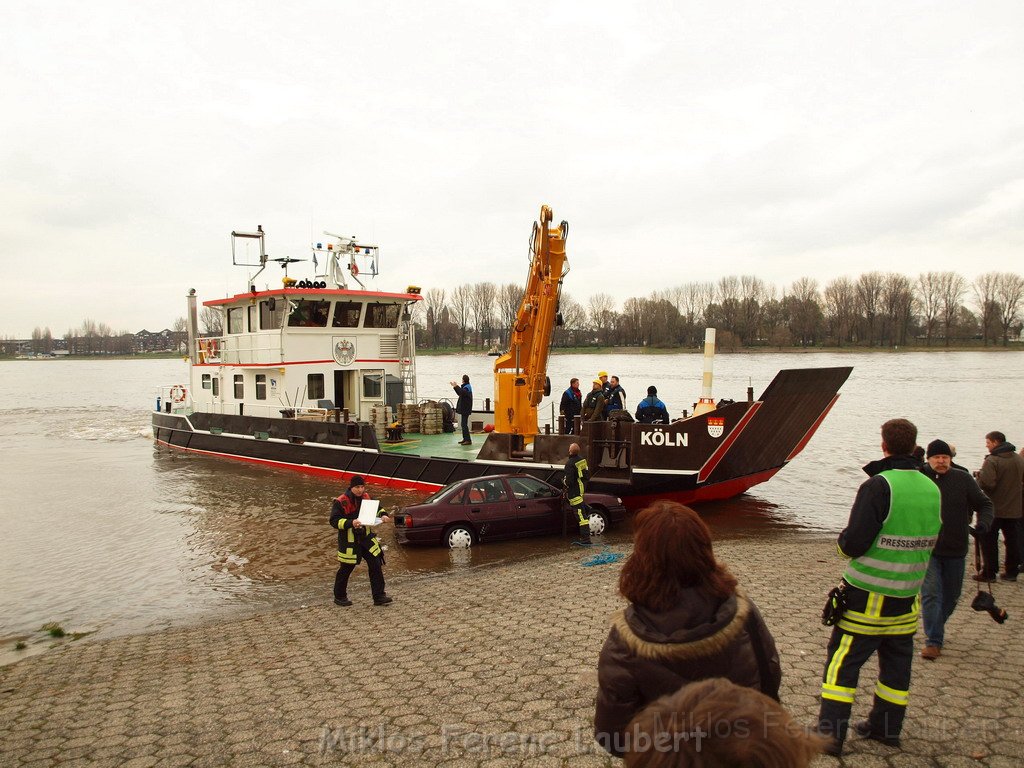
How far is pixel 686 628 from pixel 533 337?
12750 millimetres

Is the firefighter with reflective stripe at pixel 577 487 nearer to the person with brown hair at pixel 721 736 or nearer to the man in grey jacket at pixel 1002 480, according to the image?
the man in grey jacket at pixel 1002 480

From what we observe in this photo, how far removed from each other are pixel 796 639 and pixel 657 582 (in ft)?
13.6

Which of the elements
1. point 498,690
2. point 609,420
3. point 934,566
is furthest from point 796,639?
point 609,420

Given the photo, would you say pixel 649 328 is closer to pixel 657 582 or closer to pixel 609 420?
pixel 609 420

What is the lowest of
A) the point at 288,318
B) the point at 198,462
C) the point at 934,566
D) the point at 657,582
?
the point at 198,462

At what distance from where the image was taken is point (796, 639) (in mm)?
5992

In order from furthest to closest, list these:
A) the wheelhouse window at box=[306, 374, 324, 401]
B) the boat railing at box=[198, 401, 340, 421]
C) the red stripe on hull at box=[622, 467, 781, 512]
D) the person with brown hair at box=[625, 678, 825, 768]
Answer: the wheelhouse window at box=[306, 374, 324, 401], the boat railing at box=[198, 401, 340, 421], the red stripe on hull at box=[622, 467, 781, 512], the person with brown hair at box=[625, 678, 825, 768]

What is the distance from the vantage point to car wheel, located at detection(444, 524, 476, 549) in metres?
11.4

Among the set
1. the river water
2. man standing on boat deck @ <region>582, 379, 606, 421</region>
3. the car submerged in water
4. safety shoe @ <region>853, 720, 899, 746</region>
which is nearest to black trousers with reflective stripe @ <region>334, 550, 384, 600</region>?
the river water

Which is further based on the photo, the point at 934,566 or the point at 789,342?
the point at 789,342

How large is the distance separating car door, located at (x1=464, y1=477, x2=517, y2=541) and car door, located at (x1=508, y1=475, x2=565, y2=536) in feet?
0.54

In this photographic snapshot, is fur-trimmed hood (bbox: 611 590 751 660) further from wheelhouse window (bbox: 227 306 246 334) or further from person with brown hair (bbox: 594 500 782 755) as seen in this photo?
wheelhouse window (bbox: 227 306 246 334)

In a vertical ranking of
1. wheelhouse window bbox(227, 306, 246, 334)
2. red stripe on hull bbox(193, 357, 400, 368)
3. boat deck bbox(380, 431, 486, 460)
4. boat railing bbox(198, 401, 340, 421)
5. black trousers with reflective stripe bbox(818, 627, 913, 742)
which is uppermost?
wheelhouse window bbox(227, 306, 246, 334)

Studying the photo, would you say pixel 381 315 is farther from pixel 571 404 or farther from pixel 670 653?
pixel 670 653
